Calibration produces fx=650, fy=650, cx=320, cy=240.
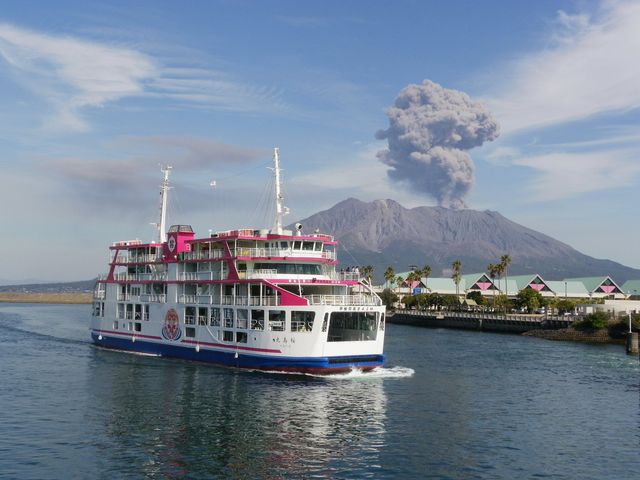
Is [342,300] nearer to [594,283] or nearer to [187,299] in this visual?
[187,299]

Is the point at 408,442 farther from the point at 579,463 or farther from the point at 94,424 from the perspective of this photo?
the point at 94,424

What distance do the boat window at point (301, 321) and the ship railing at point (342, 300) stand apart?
3.40ft

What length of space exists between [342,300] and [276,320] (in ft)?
16.0

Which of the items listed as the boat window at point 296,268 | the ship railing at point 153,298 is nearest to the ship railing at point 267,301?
the boat window at point 296,268

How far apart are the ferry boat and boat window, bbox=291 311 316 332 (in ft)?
0.22

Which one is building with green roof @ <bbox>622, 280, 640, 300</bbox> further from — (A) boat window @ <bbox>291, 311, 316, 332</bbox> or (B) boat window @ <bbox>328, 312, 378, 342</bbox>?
(A) boat window @ <bbox>291, 311, 316, 332</bbox>

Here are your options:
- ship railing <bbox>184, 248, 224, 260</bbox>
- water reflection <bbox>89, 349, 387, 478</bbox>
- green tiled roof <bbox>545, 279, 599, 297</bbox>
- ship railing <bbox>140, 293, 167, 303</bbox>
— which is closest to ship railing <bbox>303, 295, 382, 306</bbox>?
water reflection <bbox>89, 349, 387, 478</bbox>

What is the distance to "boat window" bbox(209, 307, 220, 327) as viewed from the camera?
5103 cm

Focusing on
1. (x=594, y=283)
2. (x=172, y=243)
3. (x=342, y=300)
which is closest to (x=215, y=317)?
(x=172, y=243)

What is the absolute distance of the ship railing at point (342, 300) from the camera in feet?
150

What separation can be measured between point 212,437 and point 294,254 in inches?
793

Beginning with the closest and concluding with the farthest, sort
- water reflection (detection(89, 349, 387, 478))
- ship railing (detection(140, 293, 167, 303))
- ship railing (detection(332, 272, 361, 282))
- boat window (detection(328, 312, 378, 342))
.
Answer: water reflection (detection(89, 349, 387, 478)) < boat window (detection(328, 312, 378, 342)) < ship railing (detection(332, 272, 361, 282)) < ship railing (detection(140, 293, 167, 303))

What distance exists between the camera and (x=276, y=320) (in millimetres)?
Result: 45906

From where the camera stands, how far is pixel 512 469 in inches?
1056
